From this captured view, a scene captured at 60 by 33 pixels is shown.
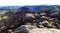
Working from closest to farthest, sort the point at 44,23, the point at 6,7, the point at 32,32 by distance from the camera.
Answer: the point at 32,32, the point at 44,23, the point at 6,7

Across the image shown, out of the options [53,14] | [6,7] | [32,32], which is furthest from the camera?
[6,7]

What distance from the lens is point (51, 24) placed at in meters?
4.97

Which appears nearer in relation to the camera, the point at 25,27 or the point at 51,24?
the point at 25,27

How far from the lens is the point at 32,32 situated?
3871 millimetres

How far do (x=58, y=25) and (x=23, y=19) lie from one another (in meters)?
1.29

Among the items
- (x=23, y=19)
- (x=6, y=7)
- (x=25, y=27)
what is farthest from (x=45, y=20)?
(x=6, y=7)

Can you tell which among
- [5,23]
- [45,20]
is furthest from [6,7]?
[45,20]

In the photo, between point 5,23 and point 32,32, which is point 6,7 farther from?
point 32,32

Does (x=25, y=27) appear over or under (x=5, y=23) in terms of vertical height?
over

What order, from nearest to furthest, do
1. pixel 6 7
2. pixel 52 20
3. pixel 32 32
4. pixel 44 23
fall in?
1. pixel 32 32
2. pixel 44 23
3. pixel 52 20
4. pixel 6 7

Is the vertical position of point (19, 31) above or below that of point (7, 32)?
above

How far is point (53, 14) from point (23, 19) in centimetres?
147

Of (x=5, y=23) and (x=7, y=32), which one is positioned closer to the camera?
(x=7, y=32)

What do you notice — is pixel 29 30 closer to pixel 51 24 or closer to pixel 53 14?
pixel 51 24
